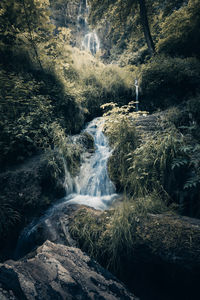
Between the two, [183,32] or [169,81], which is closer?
[169,81]

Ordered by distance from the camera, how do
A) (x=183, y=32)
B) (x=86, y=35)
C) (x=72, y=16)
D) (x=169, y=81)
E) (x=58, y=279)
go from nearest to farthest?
(x=58, y=279) → (x=169, y=81) → (x=183, y=32) → (x=72, y=16) → (x=86, y=35)

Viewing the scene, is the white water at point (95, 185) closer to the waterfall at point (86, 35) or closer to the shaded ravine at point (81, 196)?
the shaded ravine at point (81, 196)

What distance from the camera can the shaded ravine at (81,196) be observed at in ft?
8.16

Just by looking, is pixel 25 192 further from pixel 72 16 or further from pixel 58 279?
pixel 72 16

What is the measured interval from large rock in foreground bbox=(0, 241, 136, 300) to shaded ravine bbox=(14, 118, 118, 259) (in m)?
0.76

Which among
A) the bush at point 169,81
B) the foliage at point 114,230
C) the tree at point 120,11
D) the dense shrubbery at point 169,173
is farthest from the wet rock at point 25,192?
the tree at point 120,11

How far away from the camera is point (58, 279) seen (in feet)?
4.42

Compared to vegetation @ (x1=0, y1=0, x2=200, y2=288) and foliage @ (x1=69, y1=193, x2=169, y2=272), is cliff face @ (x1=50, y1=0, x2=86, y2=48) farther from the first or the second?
foliage @ (x1=69, y1=193, x2=169, y2=272)

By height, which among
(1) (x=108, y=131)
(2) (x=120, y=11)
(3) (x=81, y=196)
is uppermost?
(2) (x=120, y=11)

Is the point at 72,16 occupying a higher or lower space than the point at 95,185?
higher

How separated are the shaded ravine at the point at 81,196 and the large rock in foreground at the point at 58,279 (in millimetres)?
762

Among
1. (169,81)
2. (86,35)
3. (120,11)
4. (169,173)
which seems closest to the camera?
(169,173)

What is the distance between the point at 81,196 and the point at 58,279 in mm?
2275

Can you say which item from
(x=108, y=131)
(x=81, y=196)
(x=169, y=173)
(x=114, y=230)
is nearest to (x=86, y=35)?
(x=108, y=131)
